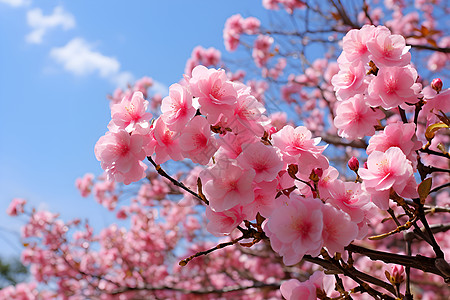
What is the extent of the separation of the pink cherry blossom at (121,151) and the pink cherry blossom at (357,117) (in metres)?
0.63

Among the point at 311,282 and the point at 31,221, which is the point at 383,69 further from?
the point at 31,221

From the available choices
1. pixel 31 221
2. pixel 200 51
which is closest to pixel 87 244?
pixel 31 221

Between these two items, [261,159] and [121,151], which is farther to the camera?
[121,151]

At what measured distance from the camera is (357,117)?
115 cm

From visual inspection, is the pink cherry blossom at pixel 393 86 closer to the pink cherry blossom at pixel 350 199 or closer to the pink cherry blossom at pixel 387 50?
the pink cherry blossom at pixel 387 50

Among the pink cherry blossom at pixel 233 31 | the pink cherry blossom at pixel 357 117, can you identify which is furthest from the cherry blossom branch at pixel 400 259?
the pink cherry blossom at pixel 233 31

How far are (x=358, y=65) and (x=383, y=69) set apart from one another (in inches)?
2.9

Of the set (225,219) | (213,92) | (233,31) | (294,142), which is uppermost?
(233,31)

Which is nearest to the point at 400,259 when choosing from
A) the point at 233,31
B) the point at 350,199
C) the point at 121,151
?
the point at 350,199

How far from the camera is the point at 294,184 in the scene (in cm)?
97

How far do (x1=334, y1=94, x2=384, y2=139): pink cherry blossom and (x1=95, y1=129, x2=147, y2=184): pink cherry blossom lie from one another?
24.9 inches

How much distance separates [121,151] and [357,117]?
0.75 metres

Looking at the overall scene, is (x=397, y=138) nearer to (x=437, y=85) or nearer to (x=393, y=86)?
(x=393, y=86)

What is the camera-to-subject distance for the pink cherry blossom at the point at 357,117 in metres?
1.12
